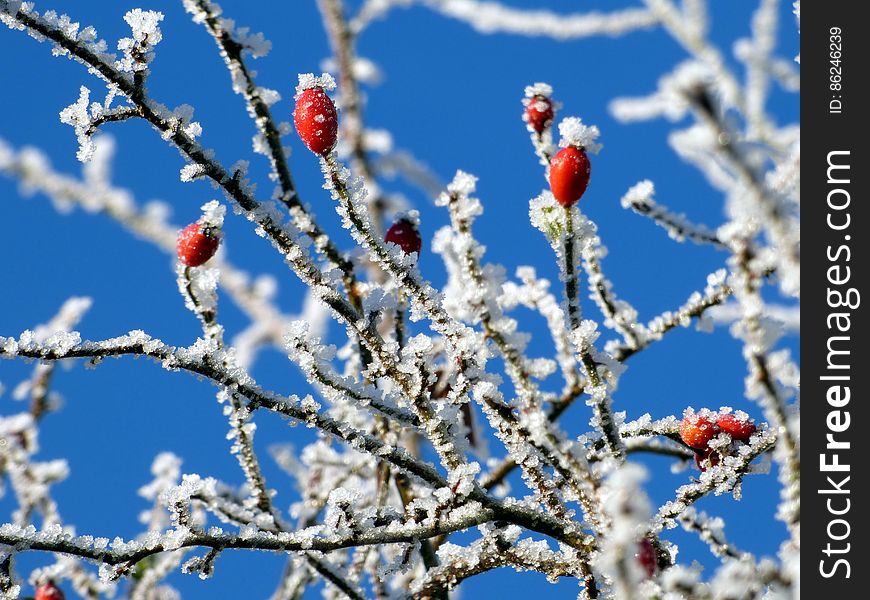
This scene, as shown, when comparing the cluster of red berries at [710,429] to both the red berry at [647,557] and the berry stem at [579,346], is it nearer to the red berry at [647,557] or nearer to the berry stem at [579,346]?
the berry stem at [579,346]

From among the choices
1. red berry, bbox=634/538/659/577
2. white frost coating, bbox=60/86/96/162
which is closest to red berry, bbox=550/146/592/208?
red berry, bbox=634/538/659/577

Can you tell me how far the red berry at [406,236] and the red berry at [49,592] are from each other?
1.61 metres

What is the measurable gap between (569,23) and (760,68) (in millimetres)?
1061

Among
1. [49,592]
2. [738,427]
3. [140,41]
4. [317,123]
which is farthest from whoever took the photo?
[49,592]

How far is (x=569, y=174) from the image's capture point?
5.95 ft

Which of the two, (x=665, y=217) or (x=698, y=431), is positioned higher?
(x=665, y=217)

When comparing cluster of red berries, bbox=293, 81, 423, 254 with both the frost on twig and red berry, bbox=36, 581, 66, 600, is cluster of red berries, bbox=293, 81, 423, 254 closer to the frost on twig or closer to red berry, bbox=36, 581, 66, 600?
the frost on twig

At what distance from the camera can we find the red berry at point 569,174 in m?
1.81

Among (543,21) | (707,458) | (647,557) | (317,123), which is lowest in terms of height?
(647,557)

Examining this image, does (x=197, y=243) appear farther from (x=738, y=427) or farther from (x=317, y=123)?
(x=738, y=427)

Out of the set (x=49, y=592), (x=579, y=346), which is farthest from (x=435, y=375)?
(x=49, y=592)

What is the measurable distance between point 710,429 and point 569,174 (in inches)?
27.0

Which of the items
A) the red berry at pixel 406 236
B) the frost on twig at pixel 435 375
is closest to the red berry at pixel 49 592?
the frost on twig at pixel 435 375
